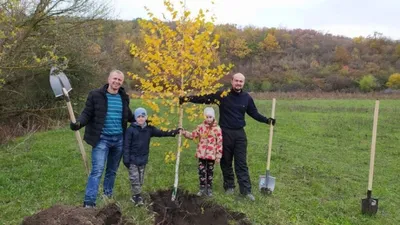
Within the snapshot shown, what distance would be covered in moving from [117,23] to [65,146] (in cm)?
791

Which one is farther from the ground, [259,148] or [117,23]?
[117,23]

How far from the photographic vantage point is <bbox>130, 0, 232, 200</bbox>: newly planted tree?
17.3ft

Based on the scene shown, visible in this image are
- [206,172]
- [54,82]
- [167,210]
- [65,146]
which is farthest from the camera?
[65,146]

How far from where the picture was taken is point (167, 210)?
16.7 ft

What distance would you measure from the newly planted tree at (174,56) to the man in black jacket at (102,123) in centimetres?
34

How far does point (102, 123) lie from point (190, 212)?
1716mm

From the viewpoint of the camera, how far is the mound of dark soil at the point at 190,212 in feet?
16.0

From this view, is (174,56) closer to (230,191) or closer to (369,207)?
(230,191)

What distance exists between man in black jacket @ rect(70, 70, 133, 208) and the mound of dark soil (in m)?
0.90

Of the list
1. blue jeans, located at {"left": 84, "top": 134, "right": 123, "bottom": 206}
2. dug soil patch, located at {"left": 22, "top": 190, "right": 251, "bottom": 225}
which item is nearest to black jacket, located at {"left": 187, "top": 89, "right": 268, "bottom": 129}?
dug soil patch, located at {"left": 22, "top": 190, "right": 251, "bottom": 225}

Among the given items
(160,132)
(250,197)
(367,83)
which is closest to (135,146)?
(160,132)

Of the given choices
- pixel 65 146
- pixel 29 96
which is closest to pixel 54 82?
pixel 65 146

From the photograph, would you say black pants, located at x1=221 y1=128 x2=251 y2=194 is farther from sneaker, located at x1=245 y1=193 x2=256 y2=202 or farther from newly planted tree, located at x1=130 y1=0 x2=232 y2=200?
newly planted tree, located at x1=130 y1=0 x2=232 y2=200

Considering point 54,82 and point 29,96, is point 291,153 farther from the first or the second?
point 29,96
